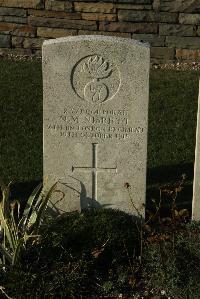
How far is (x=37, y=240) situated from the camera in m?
4.39

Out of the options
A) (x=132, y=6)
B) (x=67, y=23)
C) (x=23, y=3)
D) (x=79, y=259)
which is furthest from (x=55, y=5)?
(x=79, y=259)

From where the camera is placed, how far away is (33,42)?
396 inches

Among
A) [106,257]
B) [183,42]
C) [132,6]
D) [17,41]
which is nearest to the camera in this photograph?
[106,257]

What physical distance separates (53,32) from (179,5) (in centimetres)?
210

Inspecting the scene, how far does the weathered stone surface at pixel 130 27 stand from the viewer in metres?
9.67

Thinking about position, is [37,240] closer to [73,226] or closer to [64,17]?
[73,226]

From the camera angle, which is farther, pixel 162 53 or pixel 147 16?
pixel 162 53

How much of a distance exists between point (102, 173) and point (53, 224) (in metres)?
0.59

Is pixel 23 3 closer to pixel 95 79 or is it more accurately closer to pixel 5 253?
pixel 95 79

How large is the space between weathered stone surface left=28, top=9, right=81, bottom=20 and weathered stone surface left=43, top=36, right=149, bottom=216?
5352mm

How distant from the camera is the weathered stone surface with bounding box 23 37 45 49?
10.0 m

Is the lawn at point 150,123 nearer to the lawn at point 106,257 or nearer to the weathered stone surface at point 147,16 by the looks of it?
the lawn at point 106,257

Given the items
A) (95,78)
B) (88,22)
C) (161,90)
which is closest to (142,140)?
(95,78)

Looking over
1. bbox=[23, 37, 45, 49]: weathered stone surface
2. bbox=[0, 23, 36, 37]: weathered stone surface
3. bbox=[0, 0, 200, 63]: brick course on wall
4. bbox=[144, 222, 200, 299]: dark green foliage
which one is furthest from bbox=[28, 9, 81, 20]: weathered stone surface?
bbox=[144, 222, 200, 299]: dark green foliage
